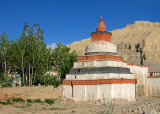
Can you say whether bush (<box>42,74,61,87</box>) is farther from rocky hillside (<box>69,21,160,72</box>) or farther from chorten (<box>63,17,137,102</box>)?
rocky hillside (<box>69,21,160,72</box>)

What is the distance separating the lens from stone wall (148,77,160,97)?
32469 millimetres

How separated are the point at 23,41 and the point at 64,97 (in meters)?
9.55

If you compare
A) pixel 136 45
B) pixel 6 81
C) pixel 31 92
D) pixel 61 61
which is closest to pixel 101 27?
pixel 61 61

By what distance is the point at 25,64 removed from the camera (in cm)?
3194

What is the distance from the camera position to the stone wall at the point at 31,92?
23.4m

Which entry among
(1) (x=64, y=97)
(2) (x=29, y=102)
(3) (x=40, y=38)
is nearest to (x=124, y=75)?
(1) (x=64, y=97)

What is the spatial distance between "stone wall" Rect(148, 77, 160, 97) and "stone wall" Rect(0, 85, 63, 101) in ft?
45.4

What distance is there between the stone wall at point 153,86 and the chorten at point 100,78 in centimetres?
817

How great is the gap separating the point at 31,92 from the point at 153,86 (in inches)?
678

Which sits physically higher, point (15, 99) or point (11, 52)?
point (11, 52)

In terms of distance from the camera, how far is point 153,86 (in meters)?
32.9

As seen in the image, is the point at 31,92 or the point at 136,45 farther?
the point at 136,45

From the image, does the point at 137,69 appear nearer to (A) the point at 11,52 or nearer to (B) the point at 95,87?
(B) the point at 95,87

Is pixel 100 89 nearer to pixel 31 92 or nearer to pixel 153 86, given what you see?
pixel 31 92
